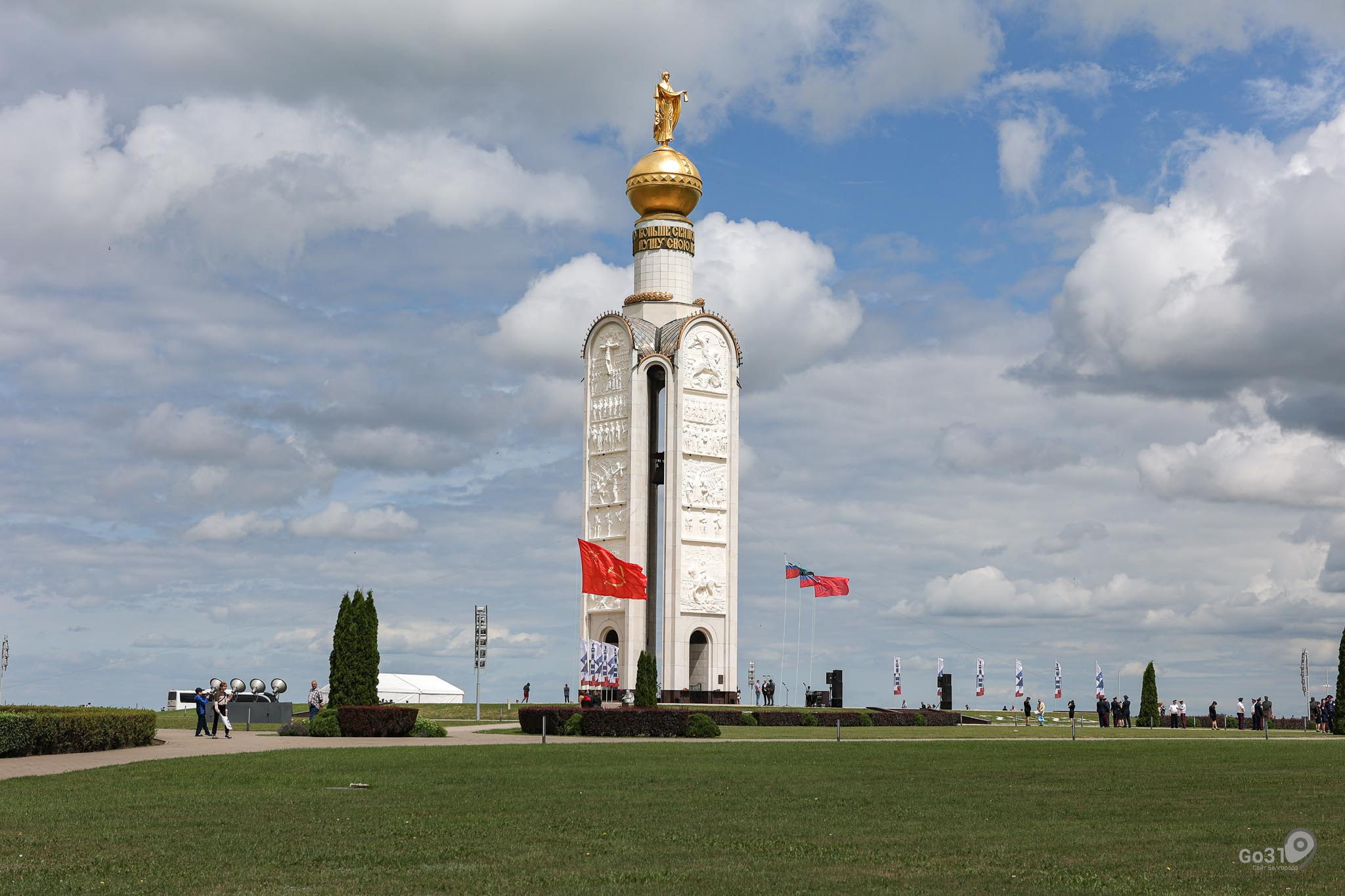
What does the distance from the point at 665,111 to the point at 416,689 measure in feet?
120

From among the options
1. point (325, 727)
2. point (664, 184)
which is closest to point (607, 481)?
point (664, 184)

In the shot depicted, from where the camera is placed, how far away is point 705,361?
6369cm

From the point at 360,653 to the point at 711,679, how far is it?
27444mm

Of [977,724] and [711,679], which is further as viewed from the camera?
[711,679]

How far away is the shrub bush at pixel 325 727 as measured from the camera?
34594 millimetres

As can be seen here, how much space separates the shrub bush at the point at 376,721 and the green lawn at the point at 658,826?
9856mm

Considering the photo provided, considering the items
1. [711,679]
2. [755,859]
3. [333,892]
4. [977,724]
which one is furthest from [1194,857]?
[711,679]

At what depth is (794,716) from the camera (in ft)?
156

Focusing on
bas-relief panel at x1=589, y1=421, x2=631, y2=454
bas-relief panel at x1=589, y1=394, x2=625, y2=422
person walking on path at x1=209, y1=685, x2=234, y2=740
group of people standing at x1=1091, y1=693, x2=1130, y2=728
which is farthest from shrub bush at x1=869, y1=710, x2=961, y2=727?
person walking on path at x1=209, y1=685, x2=234, y2=740

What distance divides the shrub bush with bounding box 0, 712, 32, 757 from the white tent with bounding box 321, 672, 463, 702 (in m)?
49.2

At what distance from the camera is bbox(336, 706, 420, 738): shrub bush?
112ft

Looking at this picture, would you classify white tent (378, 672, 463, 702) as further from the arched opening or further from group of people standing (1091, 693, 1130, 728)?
group of people standing (1091, 693, 1130, 728)

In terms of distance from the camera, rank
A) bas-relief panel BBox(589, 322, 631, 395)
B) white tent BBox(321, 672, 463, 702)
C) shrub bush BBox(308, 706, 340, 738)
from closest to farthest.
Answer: shrub bush BBox(308, 706, 340, 738)
bas-relief panel BBox(589, 322, 631, 395)
white tent BBox(321, 672, 463, 702)

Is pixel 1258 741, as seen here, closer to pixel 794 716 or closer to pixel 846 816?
pixel 794 716
